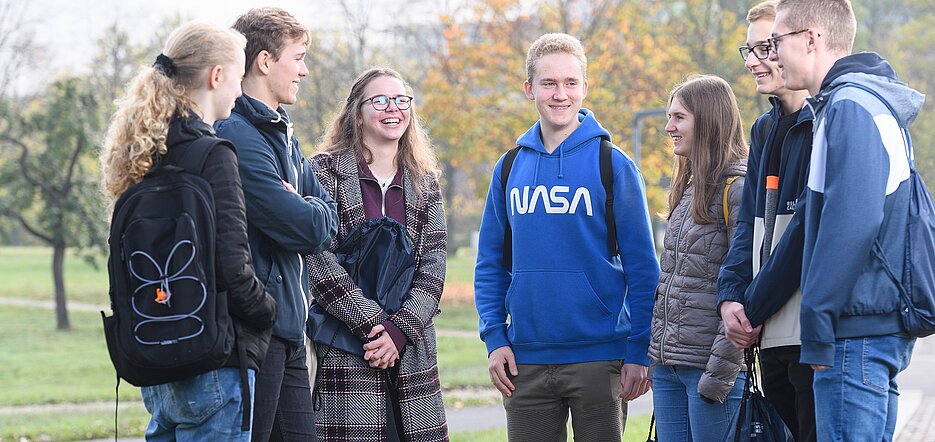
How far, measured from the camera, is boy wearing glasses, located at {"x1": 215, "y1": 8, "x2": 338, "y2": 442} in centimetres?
380

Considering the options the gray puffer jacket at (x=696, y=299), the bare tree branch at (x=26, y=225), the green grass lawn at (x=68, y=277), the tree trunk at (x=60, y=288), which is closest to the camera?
the gray puffer jacket at (x=696, y=299)

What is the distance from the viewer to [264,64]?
423cm

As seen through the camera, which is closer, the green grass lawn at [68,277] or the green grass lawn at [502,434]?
the green grass lawn at [502,434]

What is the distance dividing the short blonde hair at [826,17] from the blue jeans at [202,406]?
232 cm

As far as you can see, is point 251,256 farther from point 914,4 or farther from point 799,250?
point 914,4

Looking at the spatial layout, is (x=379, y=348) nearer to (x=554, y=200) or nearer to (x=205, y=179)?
(x=554, y=200)

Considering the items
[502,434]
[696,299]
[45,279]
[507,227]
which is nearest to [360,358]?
[507,227]

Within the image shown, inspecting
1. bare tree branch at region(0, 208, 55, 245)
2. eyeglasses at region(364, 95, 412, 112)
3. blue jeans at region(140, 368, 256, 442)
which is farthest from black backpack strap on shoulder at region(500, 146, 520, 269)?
bare tree branch at region(0, 208, 55, 245)

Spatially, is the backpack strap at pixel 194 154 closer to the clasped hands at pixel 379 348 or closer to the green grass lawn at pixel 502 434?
the clasped hands at pixel 379 348

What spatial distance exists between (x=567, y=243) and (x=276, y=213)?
1448 mm

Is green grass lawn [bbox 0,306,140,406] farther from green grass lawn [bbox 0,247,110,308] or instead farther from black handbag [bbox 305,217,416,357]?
black handbag [bbox 305,217,416,357]

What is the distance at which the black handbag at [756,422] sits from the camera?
3.82 m

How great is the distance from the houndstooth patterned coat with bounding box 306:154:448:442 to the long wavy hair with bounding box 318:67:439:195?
0.44 feet

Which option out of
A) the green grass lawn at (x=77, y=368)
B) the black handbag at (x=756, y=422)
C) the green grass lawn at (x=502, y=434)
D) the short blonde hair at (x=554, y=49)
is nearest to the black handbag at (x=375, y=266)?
the short blonde hair at (x=554, y=49)
